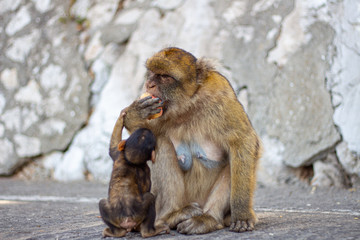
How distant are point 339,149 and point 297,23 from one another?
1.65 metres

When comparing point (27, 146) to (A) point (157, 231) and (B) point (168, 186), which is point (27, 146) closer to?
(B) point (168, 186)

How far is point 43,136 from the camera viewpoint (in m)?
7.03

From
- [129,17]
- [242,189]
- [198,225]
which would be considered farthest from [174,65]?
[129,17]

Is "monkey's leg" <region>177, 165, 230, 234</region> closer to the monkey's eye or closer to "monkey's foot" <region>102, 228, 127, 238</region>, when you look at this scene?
"monkey's foot" <region>102, 228, 127, 238</region>

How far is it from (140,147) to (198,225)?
57 centimetres

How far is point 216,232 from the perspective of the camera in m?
2.67

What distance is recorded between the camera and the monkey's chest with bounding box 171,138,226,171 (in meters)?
2.97

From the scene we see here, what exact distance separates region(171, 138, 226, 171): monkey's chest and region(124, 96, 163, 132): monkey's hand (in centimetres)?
32

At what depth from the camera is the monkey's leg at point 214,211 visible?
2.64 meters

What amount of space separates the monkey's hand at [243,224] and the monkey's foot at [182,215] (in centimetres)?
23

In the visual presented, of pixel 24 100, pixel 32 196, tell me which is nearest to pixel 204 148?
pixel 32 196

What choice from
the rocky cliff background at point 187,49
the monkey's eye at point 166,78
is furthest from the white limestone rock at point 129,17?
the monkey's eye at point 166,78

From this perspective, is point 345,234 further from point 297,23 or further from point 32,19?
point 32,19

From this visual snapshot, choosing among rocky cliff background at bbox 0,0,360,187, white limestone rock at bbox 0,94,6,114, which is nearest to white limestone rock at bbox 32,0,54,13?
rocky cliff background at bbox 0,0,360,187
